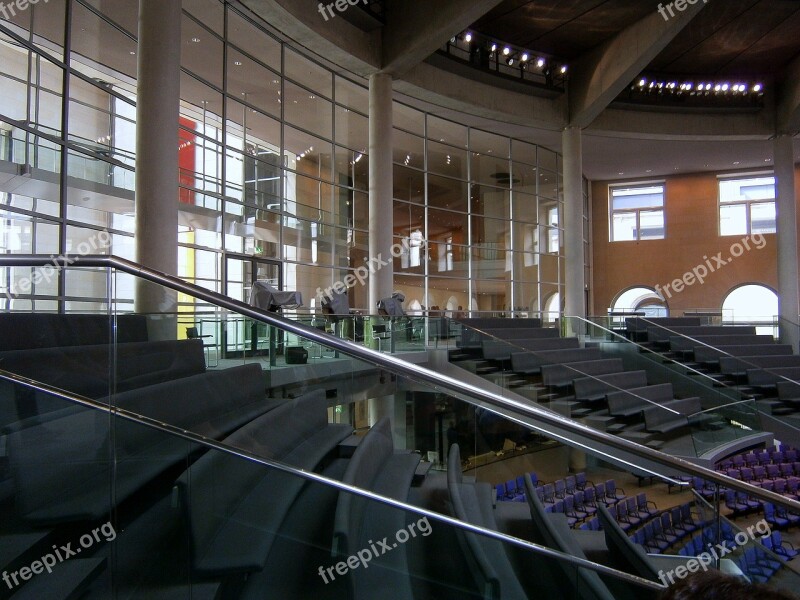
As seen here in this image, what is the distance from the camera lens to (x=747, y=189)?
23.1 meters

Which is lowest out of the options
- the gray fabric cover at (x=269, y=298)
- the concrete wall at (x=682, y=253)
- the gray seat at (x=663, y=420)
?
the gray seat at (x=663, y=420)

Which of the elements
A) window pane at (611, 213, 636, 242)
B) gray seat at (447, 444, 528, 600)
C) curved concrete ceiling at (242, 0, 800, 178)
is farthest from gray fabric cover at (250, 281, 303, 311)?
window pane at (611, 213, 636, 242)

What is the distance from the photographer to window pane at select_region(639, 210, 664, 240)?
80.0ft

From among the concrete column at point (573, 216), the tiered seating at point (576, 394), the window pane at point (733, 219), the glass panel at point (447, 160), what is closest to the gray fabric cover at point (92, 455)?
the tiered seating at point (576, 394)

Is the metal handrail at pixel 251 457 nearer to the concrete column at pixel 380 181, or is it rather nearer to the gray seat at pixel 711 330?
the concrete column at pixel 380 181

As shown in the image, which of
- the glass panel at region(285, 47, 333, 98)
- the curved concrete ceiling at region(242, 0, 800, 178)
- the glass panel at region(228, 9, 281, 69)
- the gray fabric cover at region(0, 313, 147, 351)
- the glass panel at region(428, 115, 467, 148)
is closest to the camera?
the gray fabric cover at region(0, 313, 147, 351)

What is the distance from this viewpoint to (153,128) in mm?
7641

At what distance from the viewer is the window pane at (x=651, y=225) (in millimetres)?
24391

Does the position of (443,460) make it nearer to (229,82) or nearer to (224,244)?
(224,244)

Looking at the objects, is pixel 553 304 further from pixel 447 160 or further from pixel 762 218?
pixel 762 218

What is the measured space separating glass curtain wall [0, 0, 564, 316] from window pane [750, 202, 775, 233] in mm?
10058

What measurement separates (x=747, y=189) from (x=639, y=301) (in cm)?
605

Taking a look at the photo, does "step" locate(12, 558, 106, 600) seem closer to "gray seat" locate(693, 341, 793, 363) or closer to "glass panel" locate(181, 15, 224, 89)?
"glass panel" locate(181, 15, 224, 89)

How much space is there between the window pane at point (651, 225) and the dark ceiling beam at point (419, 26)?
15.3 metres
